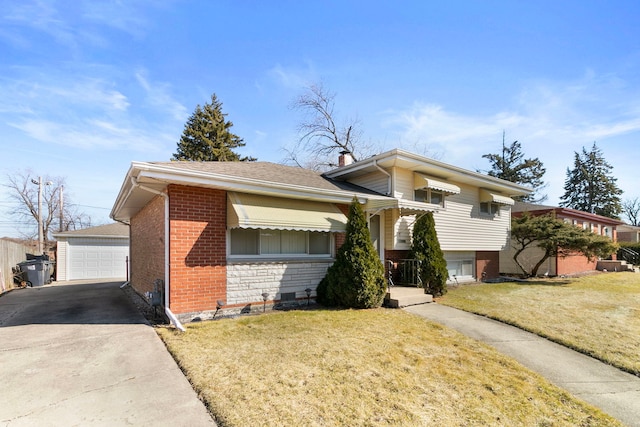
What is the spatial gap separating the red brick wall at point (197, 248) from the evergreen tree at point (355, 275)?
115 inches

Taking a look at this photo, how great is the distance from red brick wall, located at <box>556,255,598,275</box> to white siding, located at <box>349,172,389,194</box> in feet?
45.5

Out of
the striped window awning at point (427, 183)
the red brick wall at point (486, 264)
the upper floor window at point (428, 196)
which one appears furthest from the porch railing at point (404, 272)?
the red brick wall at point (486, 264)

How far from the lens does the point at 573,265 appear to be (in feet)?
66.4

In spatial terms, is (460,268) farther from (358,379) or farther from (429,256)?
(358,379)

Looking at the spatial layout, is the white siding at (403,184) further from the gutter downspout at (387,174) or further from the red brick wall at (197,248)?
the red brick wall at (197,248)

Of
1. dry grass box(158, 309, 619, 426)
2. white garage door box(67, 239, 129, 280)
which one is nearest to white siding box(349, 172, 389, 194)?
dry grass box(158, 309, 619, 426)

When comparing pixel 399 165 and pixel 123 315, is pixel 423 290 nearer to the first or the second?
pixel 399 165

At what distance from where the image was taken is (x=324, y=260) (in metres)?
9.56

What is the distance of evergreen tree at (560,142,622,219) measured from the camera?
5131 centimetres

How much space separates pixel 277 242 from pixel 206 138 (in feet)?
96.0

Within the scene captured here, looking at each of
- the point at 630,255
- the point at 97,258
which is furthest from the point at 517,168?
the point at 97,258

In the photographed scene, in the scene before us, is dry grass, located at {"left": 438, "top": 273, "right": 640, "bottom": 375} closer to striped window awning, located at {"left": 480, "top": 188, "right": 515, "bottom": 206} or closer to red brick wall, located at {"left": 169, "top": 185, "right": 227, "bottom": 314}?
striped window awning, located at {"left": 480, "top": 188, "right": 515, "bottom": 206}

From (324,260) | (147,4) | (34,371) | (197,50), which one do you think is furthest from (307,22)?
(34,371)

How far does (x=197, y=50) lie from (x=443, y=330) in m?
12.6
